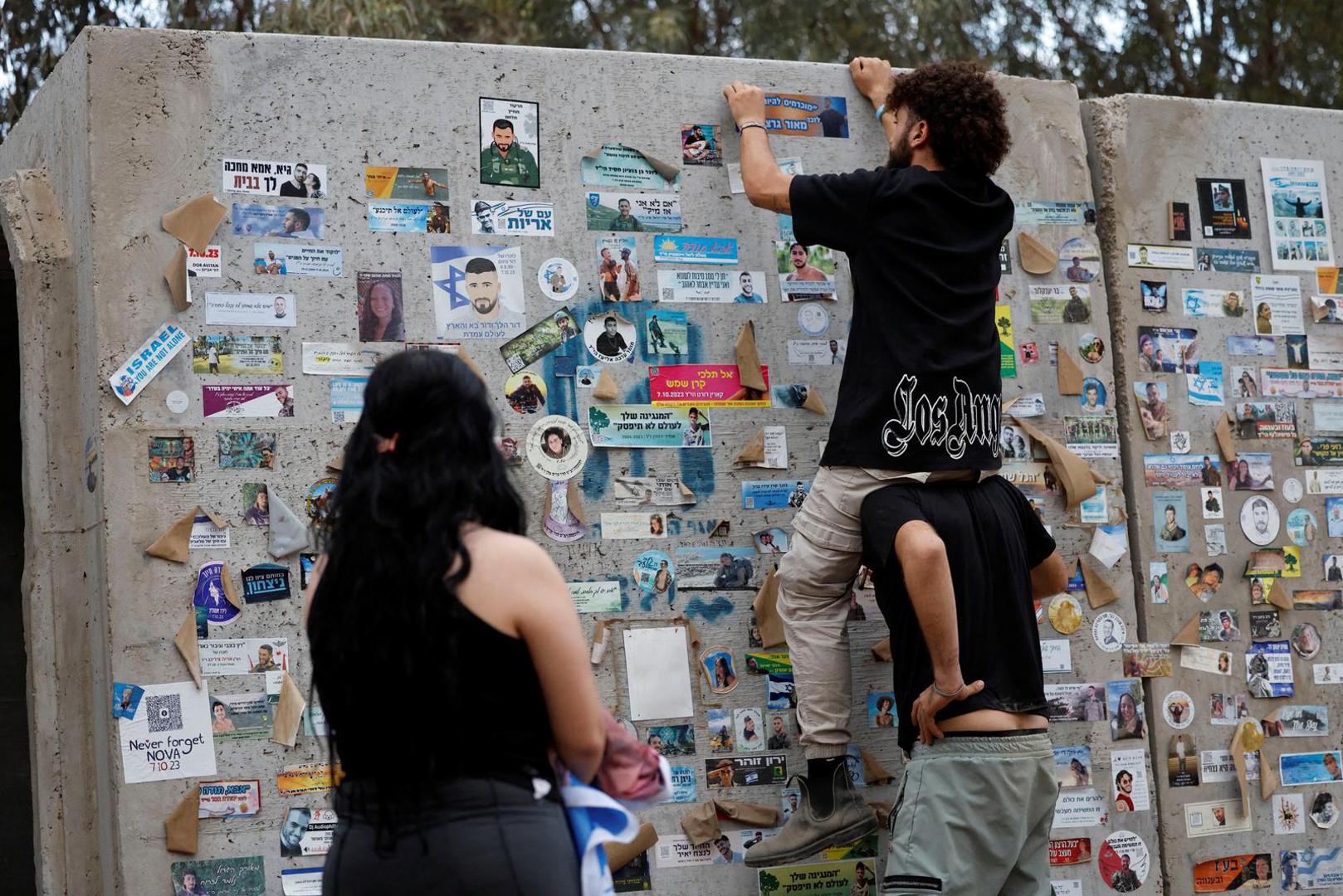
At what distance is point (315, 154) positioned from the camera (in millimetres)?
4277

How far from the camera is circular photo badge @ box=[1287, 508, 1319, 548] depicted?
5145 mm

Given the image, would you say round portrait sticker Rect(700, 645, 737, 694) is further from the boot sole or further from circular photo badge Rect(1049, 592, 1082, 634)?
circular photo badge Rect(1049, 592, 1082, 634)

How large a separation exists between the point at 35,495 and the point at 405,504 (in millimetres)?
2161

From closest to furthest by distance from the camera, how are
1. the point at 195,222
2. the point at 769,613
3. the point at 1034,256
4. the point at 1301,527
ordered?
1. the point at 195,222
2. the point at 769,613
3. the point at 1034,256
4. the point at 1301,527

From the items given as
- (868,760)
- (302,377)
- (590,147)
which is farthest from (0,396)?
(868,760)

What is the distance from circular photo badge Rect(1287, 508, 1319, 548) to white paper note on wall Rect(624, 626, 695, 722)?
2243 mm

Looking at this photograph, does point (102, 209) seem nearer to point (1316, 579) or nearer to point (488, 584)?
point (488, 584)

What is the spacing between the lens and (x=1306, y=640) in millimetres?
5105

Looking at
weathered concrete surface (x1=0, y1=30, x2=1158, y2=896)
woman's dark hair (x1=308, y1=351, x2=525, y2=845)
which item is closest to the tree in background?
weathered concrete surface (x1=0, y1=30, x2=1158, y2=896)

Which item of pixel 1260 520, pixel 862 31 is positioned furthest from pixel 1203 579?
pixel 862 31

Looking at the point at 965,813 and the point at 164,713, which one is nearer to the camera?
the point at 965,813

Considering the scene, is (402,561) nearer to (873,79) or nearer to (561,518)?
(561,518)

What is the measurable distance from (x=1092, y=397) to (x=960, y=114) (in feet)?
4.33

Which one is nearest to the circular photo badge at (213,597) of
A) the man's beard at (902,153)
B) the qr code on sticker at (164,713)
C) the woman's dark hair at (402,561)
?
the qr code on sticker at (164,713)
